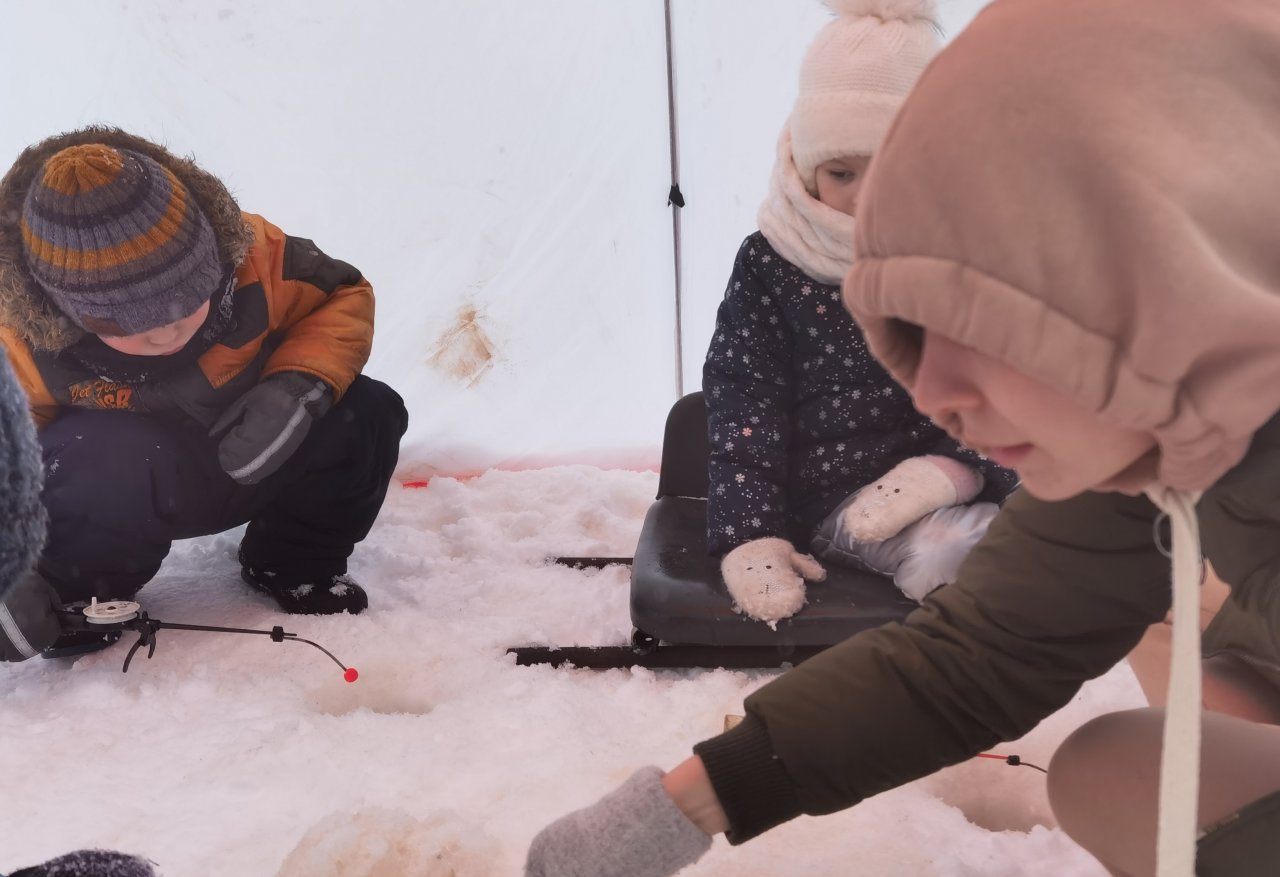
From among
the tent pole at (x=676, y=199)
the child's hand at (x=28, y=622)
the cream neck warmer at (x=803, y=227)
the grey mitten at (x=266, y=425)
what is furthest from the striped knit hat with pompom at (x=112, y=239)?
the tent pole at (x=676, y=199)

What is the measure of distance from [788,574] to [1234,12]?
89 cm

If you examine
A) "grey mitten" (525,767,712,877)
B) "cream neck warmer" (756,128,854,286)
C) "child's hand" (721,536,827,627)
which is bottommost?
"child's hand" (721,536,827,627)

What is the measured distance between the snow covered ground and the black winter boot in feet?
0.11

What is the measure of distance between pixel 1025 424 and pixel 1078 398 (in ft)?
0.14

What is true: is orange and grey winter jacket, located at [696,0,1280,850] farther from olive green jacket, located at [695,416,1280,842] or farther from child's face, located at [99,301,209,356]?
child's face, located at [99,301,209,356]

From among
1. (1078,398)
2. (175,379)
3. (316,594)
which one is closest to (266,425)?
(175,379)

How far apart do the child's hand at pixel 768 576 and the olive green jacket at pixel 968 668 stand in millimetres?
500

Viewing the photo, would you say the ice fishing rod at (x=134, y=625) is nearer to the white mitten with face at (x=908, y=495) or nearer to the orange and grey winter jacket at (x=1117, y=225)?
the white mitten with face at (x=908, y=495)

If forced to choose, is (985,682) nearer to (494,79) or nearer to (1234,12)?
(1234,12)

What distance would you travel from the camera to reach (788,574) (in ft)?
4.06

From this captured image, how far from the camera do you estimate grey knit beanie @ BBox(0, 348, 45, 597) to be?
565 mm

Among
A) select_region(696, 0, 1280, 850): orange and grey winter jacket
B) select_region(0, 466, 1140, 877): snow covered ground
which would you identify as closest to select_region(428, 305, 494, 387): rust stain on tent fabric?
select_region(0, 466, 1140, 877): snow covered ground

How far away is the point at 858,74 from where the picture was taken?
1.23m

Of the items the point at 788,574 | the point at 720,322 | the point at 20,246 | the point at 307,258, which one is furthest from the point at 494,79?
the point at 788,574
